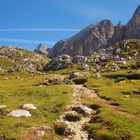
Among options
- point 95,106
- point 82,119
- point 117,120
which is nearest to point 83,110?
point 82,119

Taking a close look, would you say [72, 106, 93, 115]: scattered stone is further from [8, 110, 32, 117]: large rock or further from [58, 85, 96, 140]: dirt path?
[8, 110, 32, 117]: large rock

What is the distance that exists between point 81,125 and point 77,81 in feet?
166

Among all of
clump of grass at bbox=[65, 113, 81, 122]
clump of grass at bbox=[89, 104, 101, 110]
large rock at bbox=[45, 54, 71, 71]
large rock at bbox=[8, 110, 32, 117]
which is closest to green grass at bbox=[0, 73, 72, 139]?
large rock at bbox=[8, 110, 32, 117]

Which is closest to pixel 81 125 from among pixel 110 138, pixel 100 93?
pixel 110 138

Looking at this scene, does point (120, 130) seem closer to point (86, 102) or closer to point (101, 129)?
point (101, 129)

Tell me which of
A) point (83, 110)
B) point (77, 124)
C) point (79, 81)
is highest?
point (79, 81)

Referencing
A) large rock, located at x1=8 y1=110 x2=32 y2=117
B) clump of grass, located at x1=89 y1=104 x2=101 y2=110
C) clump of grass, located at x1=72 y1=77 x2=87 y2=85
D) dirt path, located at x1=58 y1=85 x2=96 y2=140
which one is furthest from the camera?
clump of grass, located at x1=72 y1=77 x2=87 y2=85

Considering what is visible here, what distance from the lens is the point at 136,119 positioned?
45.9 m

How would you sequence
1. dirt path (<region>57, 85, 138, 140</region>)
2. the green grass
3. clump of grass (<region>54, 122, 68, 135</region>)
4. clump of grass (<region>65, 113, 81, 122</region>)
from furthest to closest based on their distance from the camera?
clump of grass (<region>65, 113, 81, 122</region>), clump of grass (<region>54, 122, 68, 135</region>), dirt path (<region>57, 85, 138, 140</region>), the green grass

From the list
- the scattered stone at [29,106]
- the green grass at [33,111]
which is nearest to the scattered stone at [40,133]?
the green grass at [33,111]

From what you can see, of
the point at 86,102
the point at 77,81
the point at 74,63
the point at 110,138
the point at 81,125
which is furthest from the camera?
the point at 74,63

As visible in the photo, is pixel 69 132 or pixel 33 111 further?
pixel 33 111

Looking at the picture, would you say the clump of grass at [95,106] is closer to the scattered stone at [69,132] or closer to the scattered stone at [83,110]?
the scattered stone at [83,110]

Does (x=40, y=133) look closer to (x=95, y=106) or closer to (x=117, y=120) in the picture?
(x=117, y=120)
